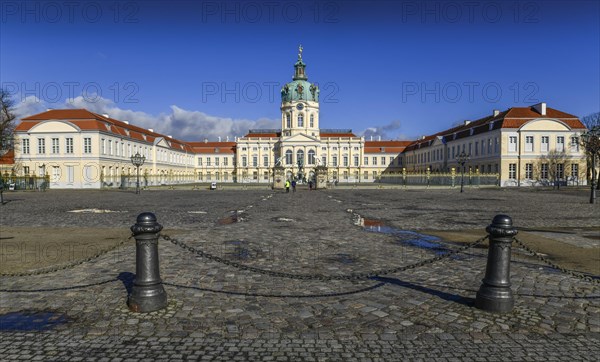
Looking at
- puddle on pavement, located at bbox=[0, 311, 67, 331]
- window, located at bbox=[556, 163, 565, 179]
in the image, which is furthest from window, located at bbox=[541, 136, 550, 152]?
puddle on pavement, located at bbox=[0, 311, 67, 331]

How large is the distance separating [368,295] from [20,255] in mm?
6906

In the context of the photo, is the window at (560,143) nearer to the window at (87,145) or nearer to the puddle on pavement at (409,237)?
the puddle on pavement at (409,237)

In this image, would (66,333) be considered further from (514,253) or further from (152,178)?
(152,178)

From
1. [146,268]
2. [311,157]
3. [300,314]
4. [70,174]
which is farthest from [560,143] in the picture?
[70,174]

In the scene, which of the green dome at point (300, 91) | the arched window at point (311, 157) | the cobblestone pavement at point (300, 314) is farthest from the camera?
the green dome at point (300, 91)

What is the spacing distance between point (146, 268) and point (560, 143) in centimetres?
6794

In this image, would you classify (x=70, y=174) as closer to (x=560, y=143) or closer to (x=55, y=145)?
(x=55, y=145)

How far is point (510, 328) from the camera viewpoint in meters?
4.34

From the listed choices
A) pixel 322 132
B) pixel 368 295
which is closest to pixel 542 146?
pixel 322 132

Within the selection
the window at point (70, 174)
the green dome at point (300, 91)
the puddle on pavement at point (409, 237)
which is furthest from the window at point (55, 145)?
the puddle on pavement at point (409, 237)

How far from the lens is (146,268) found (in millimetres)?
4840

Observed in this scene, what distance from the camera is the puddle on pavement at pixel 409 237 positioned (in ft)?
29.2

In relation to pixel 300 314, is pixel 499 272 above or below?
above

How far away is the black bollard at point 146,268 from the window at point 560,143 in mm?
67584
